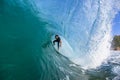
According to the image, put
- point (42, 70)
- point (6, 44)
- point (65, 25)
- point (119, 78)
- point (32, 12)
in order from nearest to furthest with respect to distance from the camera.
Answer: point (6, 44)
point (42, 70)
point (32, 12)
point (119, 78)
point (65, 25)

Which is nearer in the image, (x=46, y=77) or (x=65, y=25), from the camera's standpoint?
(x=46, y=77)

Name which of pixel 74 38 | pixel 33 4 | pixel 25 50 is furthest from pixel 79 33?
pixel 25 50

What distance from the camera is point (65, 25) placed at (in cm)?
1777

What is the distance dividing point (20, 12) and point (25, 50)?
1.77 meters

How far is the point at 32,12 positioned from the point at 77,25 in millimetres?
4192

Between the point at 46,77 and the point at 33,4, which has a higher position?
Answer: the point at 33,4

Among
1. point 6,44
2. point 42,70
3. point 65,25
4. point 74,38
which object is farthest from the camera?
point 74,38

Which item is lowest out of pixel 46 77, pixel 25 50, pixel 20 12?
pixel 46 77

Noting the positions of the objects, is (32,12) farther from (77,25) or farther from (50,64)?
(77,25)

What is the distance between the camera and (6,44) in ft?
42.4

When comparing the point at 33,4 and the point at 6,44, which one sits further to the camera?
the point at 33,4

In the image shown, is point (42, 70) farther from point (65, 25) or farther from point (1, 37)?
point (65, 25)

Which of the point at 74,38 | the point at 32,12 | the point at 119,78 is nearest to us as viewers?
the point at 32,12

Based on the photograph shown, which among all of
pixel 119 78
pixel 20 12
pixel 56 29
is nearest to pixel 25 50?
pixel 20 12
